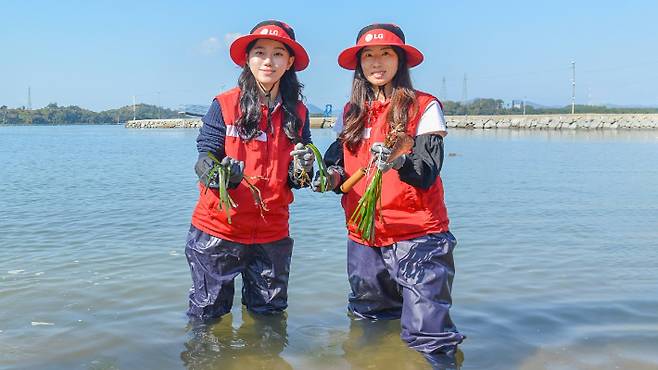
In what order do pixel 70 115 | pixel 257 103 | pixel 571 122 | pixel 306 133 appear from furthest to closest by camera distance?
pixel 70 115
pixel 571 122
pixel 306 133
pixel 257 103

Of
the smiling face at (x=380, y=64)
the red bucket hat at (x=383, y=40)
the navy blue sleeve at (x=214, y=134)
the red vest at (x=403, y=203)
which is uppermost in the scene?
the red bucket hat at (x=383, y=40)

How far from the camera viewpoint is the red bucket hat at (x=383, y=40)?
144 inches

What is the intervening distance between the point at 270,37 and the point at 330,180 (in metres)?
0.97

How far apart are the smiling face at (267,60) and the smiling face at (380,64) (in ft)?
1.82

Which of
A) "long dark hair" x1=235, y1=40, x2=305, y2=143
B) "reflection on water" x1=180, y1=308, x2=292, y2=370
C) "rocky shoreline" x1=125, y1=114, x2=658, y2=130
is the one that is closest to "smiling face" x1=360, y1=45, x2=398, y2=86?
"long dark hair" x1=235, y1=40, x2=305, y2=143

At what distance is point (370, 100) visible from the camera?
3.92m

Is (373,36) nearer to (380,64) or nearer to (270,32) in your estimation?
(380,64)

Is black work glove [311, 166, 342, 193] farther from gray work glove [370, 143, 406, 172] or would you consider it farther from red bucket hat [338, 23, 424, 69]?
red bucket hat [338, 23, 424, 69]

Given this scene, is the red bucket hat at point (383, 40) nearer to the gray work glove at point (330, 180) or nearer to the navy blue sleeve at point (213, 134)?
the gray work glove at point (330, 180)

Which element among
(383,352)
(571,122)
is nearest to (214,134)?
A: (383,352)

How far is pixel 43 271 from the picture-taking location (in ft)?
20.8

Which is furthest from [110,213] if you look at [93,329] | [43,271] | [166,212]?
[93,329]

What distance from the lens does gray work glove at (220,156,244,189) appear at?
348cm

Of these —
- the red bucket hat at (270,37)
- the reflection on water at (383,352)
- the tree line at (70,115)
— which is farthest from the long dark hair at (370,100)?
the tree line at (70,115)
